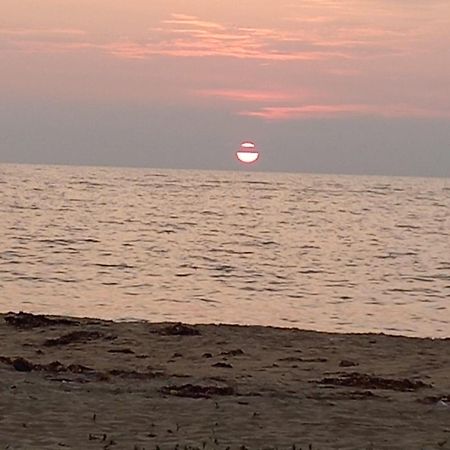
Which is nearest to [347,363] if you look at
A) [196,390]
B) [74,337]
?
[196,390]

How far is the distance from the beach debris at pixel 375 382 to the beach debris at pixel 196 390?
167cm

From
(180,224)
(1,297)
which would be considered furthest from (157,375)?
(180,224)

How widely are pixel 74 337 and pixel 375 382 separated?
618 cm

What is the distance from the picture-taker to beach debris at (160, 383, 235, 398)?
13.4 meters

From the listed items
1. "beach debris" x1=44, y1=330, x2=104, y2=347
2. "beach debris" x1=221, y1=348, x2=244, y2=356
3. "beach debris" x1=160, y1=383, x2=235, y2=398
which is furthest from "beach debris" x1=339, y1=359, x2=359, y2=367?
"beach debris" x1=44, y1=330, x2=104, y2=347

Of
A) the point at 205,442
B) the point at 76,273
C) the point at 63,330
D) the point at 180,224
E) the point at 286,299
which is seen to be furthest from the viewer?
the point at 180,224

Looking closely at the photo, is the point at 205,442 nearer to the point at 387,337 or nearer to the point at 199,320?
the point at 387,337

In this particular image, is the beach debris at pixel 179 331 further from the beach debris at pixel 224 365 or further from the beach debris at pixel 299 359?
the beach debris at pixel 224 365

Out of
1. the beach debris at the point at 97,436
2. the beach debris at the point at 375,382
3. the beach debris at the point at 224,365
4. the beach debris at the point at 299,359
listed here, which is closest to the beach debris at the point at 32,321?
the beach debris at the point at 224,365

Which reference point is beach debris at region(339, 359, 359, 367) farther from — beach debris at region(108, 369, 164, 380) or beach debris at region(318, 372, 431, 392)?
beach debris at region(108, 369, 164, 380)

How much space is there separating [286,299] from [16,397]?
1661 centimetres

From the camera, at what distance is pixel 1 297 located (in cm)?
2669

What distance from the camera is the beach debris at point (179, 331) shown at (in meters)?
A: 19.3

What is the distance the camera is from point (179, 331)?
19453 millimetres
